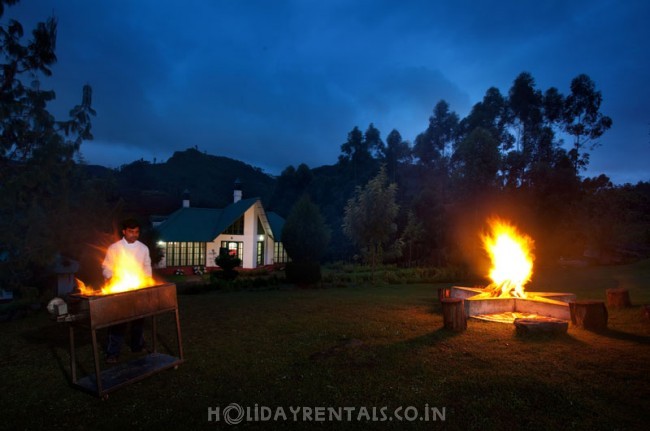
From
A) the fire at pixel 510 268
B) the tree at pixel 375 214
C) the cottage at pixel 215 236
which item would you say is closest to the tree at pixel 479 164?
the tree at pixel 375 214

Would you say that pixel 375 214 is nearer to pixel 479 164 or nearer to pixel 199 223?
pixel 479 164

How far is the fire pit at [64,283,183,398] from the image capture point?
16.1 ft

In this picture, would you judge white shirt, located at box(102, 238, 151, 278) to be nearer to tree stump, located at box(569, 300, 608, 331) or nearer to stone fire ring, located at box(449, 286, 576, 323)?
stone fire ring, located at box(449, 286, 576, 323)

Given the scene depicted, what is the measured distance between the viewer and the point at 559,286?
54.1ft

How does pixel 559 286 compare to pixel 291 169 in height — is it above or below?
below

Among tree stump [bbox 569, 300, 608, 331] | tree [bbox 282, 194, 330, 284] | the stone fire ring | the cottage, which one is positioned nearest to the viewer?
tree stump [bbox 569, 300, 608, 331]

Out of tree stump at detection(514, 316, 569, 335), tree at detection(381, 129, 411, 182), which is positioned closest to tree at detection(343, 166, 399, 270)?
tree stump at detection(514, 316, 569, 335)

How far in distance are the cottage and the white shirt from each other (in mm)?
22170

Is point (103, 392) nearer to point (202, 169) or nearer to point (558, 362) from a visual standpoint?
point (558, 362)

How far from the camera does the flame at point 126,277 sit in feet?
19.0

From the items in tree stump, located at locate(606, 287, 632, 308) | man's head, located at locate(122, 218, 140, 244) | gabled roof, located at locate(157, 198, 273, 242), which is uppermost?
gabled roof, located at locate(157, 198, 273, 242)

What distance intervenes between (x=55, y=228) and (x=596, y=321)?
15.3 m

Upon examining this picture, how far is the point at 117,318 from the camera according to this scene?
5211 millimetres

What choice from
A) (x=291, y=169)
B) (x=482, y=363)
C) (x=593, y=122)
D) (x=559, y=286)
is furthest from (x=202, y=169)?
(x=482, y=363)
